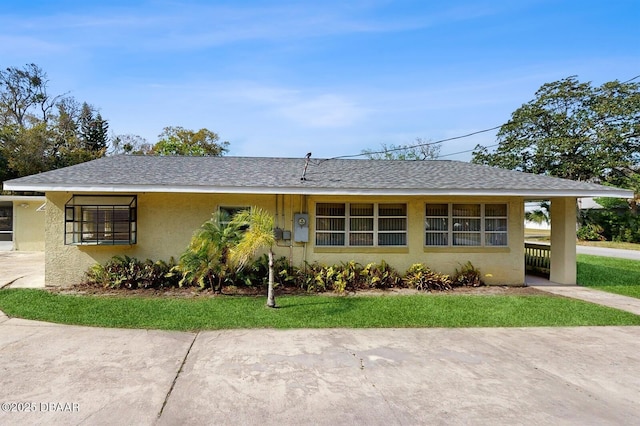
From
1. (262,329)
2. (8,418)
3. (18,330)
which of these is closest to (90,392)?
(8,418)

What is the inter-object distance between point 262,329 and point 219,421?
106 inches

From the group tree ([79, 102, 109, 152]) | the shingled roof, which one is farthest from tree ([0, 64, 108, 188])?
the shingled roof

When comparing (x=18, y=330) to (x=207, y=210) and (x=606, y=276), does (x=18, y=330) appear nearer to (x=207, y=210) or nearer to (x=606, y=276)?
(x=207, y=210)

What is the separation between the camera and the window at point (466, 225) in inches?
386

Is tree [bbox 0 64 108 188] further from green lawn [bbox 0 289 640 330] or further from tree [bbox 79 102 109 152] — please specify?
green lawn [bbox 0 289 640 330]

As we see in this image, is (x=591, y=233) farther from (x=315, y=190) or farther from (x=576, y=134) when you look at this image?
(x=315, y=190)

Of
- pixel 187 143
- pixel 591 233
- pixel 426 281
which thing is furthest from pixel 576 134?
pixel 187 143

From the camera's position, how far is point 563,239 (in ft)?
32.8

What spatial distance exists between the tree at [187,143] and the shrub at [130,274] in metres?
25.3

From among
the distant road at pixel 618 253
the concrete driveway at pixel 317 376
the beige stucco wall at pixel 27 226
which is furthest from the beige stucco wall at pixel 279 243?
the distant road at pixel 618 253

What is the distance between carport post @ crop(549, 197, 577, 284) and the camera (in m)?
9.88

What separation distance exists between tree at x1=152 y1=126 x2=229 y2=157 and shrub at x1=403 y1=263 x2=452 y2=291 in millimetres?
27366

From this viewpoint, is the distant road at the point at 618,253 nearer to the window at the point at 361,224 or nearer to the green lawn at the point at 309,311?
the green lawn at the point at 309,311

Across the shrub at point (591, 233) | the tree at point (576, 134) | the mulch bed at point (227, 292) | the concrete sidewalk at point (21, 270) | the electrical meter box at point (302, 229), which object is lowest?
the mulch bed at point (227, 292)
